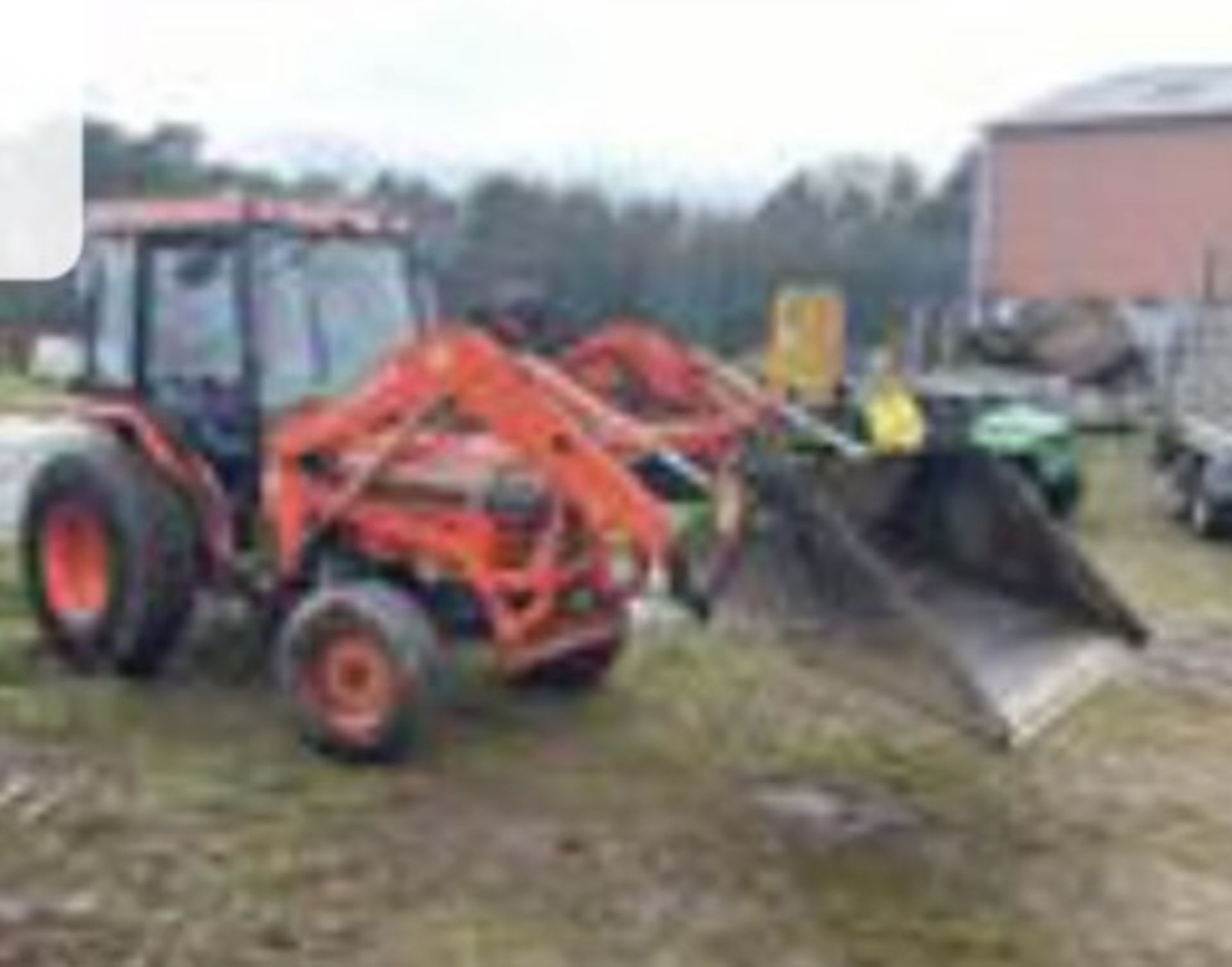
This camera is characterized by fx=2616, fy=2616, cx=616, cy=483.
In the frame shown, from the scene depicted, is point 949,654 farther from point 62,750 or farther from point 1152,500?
point 1152,500

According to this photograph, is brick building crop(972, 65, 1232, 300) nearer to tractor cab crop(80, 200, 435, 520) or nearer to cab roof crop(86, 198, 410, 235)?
cab roof crop(86, 198, 410, 235)

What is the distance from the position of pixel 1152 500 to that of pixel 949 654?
14.6 metres

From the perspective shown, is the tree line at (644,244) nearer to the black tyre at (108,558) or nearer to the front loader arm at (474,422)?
the black tyre at (108,558)

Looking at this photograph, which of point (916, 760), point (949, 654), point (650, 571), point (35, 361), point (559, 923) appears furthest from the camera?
point (35, 361)

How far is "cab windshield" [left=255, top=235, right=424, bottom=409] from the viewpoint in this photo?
10562 millimetres

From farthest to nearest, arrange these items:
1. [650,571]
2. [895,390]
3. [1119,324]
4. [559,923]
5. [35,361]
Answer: [1119,324], [35,361], [895,390], [650,571], [559,923]

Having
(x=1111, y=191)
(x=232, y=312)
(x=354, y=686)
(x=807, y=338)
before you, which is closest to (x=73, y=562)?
(x=232, y=312)

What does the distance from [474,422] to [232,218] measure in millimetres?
1516

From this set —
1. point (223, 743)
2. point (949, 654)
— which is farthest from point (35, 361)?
point (949, 654)

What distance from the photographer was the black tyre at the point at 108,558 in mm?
10516

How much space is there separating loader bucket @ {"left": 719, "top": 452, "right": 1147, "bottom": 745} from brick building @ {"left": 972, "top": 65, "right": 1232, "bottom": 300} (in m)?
34.8

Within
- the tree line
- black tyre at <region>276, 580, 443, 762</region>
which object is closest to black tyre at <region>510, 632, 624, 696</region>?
black tyre at <region>276, 580, 443, 762</region>

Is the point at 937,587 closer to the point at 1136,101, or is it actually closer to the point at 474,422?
the point at 474,422

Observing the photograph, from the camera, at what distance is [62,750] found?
9.56 m
